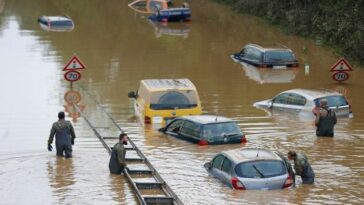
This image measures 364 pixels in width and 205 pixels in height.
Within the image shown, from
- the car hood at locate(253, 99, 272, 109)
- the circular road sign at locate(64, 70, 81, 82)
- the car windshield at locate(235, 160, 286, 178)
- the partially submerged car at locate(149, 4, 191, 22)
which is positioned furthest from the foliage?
the car windshield at locate(235, 160, 286, 178)

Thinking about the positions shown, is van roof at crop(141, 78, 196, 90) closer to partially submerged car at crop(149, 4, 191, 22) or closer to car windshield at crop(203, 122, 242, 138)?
car windshield at crop(203, 122, 242, 138)

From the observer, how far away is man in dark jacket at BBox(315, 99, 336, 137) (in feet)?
99.8

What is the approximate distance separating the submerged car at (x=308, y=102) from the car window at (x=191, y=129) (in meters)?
5.38

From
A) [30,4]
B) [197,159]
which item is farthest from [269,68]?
[30,4]

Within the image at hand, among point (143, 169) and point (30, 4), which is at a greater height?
point (30, 4)

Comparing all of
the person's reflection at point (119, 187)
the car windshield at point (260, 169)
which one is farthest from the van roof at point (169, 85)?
the car windshield at point (260, 169)

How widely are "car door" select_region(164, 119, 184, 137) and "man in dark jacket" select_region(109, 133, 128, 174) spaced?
5300 mm

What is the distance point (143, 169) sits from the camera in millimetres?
26422

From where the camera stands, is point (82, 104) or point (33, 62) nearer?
point (82, 104)

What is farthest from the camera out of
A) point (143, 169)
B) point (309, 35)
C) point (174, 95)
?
point (309, 35)

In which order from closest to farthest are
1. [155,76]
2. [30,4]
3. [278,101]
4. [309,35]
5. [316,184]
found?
[316,184] → [278,101] → [155,76] → [309,35] → [30,4]

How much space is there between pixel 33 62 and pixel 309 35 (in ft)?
55.8

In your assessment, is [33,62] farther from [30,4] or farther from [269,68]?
[30,4]

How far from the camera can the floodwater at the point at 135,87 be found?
24.5m
